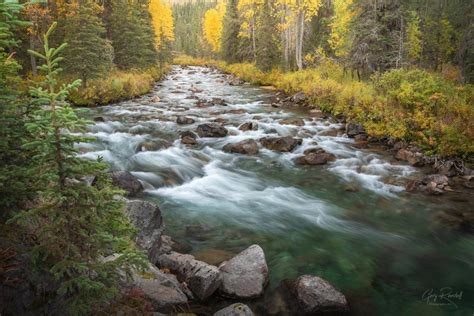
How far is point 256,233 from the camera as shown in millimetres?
8867

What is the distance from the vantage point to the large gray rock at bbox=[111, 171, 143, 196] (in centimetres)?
1030

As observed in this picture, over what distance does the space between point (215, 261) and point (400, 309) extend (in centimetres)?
350

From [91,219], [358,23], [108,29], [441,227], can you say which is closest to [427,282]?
[441,227]

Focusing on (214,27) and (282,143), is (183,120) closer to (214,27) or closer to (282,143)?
(282,143)

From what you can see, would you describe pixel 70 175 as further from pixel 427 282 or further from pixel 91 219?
pixel 427 282

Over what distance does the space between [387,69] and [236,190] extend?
49.0 feet

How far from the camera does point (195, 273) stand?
20.2 ft

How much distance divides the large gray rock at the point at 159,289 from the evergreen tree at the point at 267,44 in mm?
32472

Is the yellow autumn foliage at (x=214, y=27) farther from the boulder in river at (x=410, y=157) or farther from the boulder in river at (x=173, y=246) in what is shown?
the boulder in river at (x=173, y=246)

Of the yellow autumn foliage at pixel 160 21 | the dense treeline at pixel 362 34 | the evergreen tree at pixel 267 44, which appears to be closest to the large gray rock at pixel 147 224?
the dense treeline at pixel 362 34

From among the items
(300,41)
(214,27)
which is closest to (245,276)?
(300,41)

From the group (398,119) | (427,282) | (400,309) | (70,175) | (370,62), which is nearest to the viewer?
(70,175)

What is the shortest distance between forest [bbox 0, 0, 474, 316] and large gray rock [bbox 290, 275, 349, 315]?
0.02 metres

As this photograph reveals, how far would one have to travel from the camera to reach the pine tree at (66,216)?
3.39 metres
